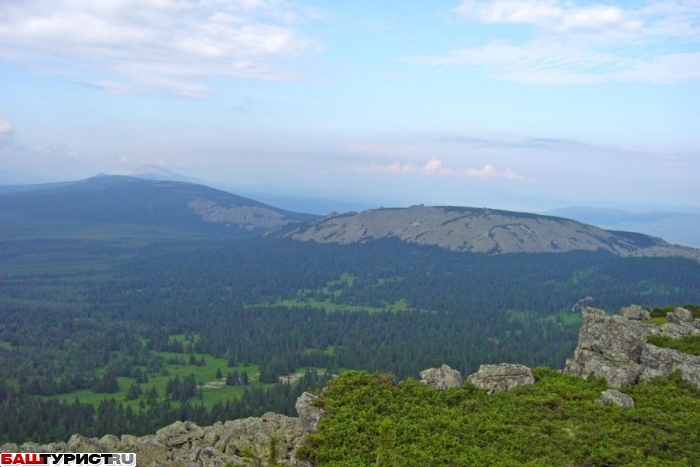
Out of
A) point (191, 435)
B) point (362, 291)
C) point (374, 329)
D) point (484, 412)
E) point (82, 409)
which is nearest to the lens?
point (484, 412)

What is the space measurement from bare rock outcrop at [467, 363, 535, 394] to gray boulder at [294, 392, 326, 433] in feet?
31.7

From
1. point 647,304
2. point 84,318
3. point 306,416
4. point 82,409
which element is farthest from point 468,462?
point 647,304

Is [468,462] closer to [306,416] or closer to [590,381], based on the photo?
[306,416]

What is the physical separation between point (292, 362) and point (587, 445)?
87373mm

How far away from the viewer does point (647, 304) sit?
162 meters

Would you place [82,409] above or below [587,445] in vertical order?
below

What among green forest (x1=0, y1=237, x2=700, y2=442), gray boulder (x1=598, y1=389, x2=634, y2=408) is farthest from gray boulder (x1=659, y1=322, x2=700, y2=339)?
green forest (x1=0, y1=237, x2=700, y2=442)

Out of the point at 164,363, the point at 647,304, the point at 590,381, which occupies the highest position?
the point at 590,381

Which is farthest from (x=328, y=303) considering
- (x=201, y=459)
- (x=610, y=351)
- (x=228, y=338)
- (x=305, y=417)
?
(x=201, y=459)

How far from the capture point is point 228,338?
12681 centimetres

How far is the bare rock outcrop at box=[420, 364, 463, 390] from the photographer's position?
3192cm

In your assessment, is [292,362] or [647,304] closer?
[292,362]

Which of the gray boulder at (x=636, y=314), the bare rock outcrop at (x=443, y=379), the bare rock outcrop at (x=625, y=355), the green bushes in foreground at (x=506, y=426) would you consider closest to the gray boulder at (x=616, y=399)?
the green bushes in foreground at (x=506, y=426)

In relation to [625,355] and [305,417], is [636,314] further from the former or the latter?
[305,417]
